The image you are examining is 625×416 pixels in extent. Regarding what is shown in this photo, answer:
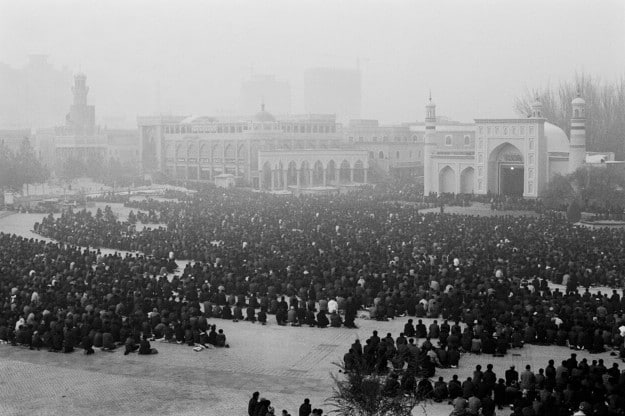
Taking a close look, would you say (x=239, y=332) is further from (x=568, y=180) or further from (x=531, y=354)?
(x=568, y=180)

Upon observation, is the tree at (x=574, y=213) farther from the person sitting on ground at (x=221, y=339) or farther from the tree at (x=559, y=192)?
the person sitting on ground at (x=221, y=339)

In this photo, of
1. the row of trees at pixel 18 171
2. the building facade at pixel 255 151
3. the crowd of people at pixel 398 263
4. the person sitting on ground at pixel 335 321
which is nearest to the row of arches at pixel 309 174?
the building facade at pixel 255 151

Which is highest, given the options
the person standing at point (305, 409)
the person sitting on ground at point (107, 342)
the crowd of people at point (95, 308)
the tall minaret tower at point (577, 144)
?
the tall minaret tower at point (577, 144)

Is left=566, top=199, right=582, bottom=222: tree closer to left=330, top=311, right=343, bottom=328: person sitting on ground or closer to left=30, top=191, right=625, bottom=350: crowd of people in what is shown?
left=30, top=191, right=625, bottom=350: crowd of people

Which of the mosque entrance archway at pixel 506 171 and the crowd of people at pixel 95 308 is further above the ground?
the mosque entrance archway at pixel 506 171

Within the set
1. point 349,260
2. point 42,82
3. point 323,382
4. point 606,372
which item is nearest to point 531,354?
point 606,372

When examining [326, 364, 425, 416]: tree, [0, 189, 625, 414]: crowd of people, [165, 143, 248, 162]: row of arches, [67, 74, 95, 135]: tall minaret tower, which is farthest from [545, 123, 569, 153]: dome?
[67, 74, 95, 135]: tall minaret tower
